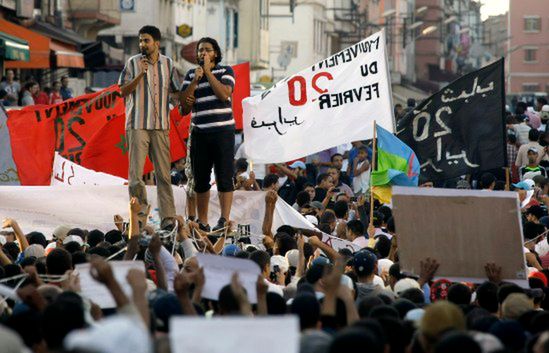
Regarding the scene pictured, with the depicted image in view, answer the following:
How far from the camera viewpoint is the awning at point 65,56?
123ft

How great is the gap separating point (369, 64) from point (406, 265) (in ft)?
23.9

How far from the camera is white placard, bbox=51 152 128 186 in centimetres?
1825

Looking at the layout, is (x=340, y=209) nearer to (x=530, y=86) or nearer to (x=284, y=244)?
(x=284, y=244)

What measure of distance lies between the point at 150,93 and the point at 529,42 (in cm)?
12914

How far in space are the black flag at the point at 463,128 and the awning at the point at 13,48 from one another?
49.5ft

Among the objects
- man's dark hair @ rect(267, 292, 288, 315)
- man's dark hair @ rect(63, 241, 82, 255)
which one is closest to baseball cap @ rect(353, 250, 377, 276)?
man's dark hair @ rect(63, 241, 82, 255)

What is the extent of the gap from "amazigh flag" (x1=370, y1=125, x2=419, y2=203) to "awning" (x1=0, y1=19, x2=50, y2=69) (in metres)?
19.3

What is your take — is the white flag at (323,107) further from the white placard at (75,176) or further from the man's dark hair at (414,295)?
the man's dark hair at (414,295)

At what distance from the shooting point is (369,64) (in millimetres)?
19859

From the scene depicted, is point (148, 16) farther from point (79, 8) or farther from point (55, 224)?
point (55, 224)

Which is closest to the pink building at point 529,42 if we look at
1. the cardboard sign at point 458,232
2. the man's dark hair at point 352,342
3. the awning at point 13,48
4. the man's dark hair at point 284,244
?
the awning at point 13,48

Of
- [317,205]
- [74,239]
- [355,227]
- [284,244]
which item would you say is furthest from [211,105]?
[317,205]

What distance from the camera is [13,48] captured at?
33406 millimetres

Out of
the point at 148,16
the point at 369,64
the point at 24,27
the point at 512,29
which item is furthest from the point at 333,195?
the point at 512,29
